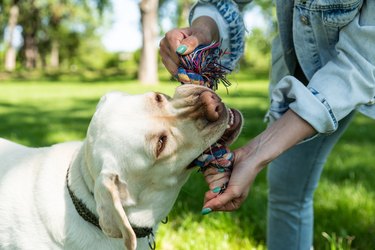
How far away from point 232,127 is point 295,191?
867 mm

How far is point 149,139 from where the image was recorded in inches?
99.1

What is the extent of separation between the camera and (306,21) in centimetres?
257

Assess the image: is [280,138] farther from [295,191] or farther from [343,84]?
[295,191]

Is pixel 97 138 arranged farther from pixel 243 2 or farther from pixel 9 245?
pixel 243 2

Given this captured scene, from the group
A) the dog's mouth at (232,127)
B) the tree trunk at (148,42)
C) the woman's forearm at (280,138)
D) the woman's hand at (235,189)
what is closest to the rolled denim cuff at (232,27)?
the dog's mouth at (232,127)

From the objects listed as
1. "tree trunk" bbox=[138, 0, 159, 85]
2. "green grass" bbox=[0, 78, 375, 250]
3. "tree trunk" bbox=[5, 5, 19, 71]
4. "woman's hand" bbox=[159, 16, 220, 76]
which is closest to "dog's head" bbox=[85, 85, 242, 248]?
"woman's hand" bbox=[159, 16, 220, 76]

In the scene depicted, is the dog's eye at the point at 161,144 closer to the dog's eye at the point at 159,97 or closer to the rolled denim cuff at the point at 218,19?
the dog's eye at the point at 159,97

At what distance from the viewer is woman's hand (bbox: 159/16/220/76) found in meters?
2.56

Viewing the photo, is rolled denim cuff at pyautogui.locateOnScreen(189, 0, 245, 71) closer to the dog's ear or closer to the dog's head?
the dog's head

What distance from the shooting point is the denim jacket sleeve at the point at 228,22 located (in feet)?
9.58

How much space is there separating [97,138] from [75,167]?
282 mm

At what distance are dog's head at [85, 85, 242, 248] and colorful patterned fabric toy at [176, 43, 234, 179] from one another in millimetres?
52

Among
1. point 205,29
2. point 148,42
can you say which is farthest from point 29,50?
point 205,29

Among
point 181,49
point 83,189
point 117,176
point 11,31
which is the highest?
point 181,49
